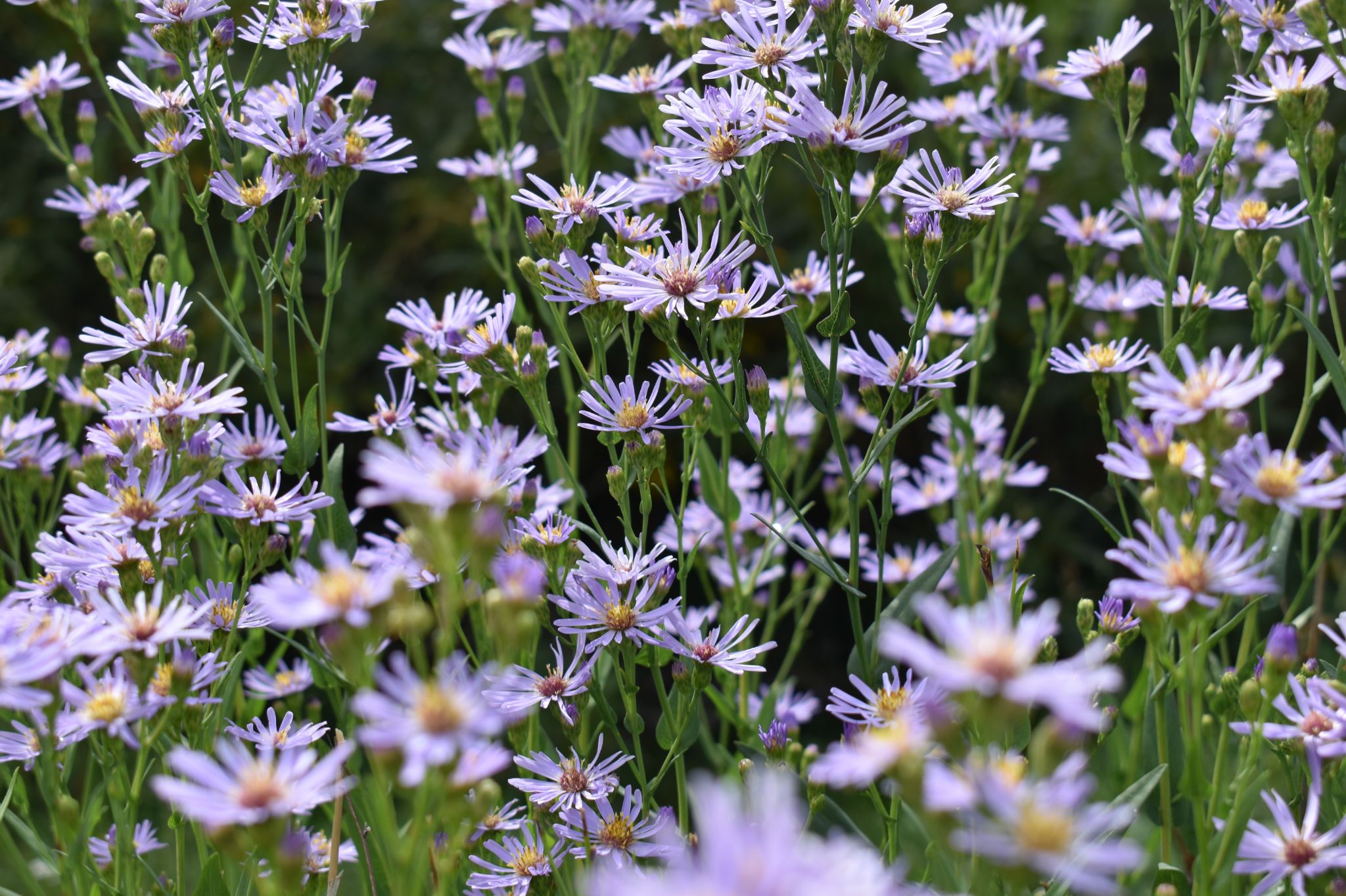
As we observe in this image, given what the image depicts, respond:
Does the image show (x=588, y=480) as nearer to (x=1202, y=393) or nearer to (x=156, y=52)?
(x=156, y=52)

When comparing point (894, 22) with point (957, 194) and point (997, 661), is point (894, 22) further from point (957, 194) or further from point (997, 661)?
point (997, 661)

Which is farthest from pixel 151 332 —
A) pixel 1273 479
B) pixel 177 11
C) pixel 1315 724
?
pixel 1315 724

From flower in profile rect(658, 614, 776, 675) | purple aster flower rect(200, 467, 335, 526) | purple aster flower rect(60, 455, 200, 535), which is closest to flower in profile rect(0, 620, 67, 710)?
purple aster flower rect(60, 455, 200, 535)

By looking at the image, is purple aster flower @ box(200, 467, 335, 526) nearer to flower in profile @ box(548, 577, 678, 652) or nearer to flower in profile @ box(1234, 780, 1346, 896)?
flower in profile @ box(548, 577, 678, 652)

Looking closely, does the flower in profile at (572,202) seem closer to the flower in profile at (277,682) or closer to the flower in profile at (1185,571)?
the flower in profile at (277,682)

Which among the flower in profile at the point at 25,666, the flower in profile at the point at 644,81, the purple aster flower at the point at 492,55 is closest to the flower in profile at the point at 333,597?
the flower in profile at the point at 25,666

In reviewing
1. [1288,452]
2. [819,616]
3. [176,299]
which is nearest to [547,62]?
[819,616]
